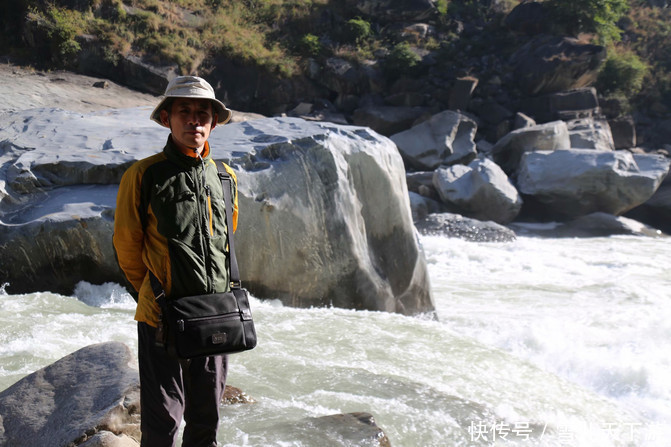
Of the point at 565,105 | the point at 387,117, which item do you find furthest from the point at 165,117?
the point at 565,105

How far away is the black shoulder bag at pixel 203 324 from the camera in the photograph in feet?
6.04

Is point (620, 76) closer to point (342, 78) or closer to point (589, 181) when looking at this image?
point (589, 181)

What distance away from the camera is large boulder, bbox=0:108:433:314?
15.9 feet

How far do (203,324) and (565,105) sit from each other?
20.6m

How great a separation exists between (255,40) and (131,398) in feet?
64.1

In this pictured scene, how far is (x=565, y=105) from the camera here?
2042 centimetres

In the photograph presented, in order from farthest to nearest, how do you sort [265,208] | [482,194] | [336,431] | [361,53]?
1. [361,53]
2. [482,194]
3. [265,208]
4. [336,431]

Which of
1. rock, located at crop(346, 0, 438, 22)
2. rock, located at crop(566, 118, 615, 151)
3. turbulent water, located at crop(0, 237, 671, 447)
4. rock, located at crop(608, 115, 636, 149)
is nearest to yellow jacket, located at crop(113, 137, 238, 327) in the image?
turbulent water, located at crop(0, 237, 671, 447)

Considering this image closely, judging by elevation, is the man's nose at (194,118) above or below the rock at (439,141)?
above

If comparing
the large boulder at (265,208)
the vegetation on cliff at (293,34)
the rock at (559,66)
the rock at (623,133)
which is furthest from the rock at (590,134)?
the large boulder at (265,208)

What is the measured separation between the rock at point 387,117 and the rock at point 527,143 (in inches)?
127

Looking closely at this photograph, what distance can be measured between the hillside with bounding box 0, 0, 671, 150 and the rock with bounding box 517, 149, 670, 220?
16.4 ft

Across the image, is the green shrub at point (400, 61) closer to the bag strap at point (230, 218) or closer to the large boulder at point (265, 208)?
the large boulder at point (265, 208)

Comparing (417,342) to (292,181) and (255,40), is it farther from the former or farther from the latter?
(255,40)
